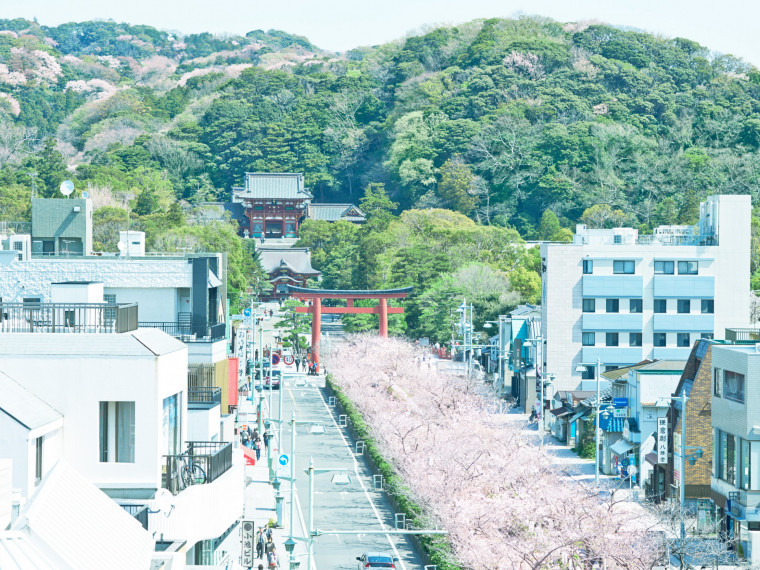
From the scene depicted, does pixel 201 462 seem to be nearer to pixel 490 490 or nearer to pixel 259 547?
pixel 259 547

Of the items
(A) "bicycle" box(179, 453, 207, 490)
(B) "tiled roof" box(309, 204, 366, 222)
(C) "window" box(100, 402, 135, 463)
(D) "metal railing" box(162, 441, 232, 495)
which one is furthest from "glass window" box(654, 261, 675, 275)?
(B) "tiled roof" box(309, 204, 366, 222)

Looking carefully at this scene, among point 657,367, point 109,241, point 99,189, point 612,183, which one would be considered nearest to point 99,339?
point 657,367

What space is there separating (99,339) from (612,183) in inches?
3801

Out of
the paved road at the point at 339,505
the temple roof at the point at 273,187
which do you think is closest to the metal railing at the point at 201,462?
the paved road at the point at 339,505

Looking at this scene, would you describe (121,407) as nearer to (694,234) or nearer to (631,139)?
(694,234)

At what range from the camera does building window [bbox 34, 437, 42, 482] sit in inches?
484

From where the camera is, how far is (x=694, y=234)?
192ft

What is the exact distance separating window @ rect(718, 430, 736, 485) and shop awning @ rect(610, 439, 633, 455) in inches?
359

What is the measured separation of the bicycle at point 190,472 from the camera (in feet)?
45.3

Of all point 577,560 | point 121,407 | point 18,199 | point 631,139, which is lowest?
point 577,560

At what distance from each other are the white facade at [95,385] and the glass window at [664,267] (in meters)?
46.0

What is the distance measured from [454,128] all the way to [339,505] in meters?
91.4

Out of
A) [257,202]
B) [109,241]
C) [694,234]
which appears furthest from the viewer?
[257,202]

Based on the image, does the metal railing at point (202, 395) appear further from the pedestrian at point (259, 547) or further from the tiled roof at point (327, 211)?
the tiled roof at point (327, 211)
